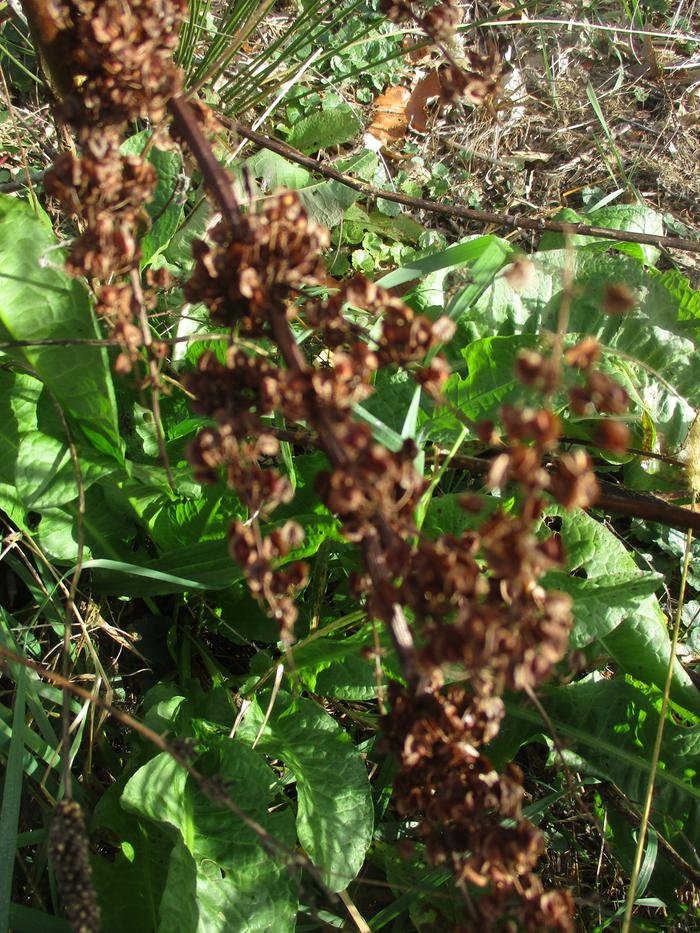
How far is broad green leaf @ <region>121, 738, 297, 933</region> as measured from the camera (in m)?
1.56

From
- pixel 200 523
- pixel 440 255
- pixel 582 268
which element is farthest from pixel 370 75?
pixel 200 523

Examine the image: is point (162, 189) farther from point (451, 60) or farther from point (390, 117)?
point (390, 117)

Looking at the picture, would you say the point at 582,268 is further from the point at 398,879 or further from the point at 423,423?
the point at 398,879

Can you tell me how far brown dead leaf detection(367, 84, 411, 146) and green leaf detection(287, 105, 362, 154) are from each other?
1.12 feet

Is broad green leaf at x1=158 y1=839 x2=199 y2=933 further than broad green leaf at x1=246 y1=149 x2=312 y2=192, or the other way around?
broad green leaf at x1=246 y1=149 x2=312 y2=192

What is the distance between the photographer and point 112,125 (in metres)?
1.16

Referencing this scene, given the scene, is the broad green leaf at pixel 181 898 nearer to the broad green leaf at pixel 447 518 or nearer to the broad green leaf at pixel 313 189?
the broad green leaf at pixel 447 518

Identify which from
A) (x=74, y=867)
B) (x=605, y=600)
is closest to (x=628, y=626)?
(x=605, y=600)

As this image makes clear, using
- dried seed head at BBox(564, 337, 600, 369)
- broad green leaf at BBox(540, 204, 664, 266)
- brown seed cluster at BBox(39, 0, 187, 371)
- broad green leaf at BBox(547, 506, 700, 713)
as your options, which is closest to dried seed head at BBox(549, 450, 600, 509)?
Answer: dried seed head at BBox(564, 337, 600, 369)

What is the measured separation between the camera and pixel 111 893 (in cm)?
169

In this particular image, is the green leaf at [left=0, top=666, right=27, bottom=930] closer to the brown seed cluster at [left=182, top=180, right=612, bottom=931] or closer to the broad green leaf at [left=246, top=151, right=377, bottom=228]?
the brown seed cluster at [left=182, top=180, right=612, bottom=931]

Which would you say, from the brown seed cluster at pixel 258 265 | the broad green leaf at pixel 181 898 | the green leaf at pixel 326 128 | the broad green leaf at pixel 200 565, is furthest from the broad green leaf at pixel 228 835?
the green leaf at pixel 326 128

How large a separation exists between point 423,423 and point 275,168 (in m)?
1.02

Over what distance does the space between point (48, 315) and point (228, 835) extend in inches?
45.2
